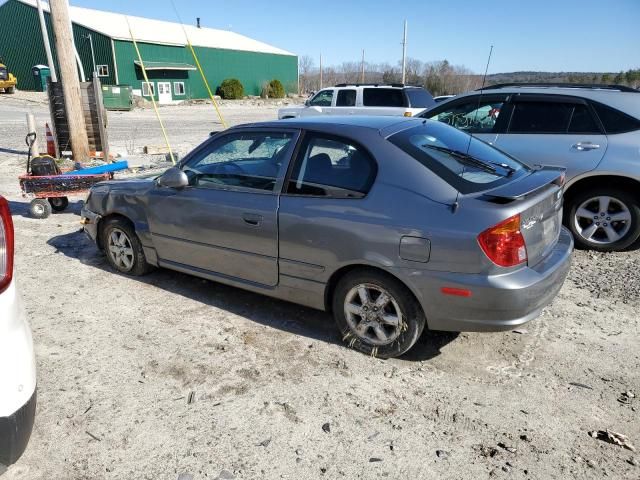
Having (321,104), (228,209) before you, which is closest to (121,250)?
(228,209)

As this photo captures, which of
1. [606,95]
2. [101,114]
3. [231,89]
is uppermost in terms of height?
[606,95]

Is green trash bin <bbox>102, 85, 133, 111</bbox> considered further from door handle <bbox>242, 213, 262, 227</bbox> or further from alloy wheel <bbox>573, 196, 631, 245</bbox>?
alloy wheel <bbox>573, 196, 631, 245</bbox>

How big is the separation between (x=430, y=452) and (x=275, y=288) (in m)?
1.75

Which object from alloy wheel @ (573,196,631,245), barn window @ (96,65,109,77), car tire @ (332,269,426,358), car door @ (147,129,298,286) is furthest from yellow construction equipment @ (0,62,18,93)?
car tire @ (332,269,426,358)

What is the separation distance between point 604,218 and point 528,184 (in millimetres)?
2831

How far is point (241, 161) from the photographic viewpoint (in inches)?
172

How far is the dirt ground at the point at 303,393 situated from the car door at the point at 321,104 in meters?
9.58

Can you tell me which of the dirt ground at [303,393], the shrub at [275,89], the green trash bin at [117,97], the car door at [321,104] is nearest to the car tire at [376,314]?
the dirt ground at [303,393]

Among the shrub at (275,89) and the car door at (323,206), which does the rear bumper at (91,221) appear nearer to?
the car door at (323,206)

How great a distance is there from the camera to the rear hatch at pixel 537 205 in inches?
122

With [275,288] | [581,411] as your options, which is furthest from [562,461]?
[275,288]

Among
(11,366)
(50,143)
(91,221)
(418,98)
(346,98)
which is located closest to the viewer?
(11,366)

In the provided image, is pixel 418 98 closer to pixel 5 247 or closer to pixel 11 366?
pixel 5 247

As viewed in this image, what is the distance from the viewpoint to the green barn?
37.3 m
